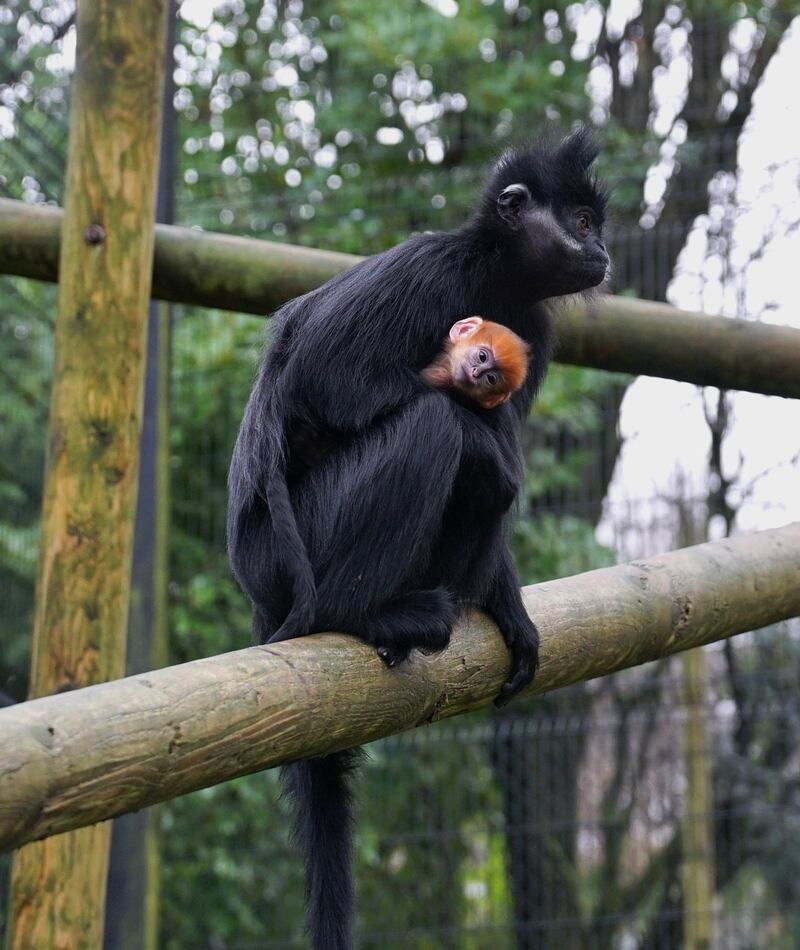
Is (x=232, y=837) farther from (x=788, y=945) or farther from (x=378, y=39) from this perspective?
(x=378, y=39)

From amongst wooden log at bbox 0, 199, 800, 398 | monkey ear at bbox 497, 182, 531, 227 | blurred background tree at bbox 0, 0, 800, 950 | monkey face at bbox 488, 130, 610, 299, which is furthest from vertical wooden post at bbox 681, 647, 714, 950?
monkey ear at bbox 497, 182, 531, 227

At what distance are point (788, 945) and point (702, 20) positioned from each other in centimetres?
450

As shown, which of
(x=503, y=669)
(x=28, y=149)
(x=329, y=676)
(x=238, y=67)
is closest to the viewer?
(x=329, y=676)

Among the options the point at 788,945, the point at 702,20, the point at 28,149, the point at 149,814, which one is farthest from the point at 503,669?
the point at 702,20

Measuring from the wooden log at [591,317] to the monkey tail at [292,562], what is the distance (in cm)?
108

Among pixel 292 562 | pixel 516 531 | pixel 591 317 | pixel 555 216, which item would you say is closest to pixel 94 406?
pixel 292 562

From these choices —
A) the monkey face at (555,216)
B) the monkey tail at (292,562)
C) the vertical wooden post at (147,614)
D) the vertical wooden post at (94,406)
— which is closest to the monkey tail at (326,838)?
the monkey tail at (292,562)

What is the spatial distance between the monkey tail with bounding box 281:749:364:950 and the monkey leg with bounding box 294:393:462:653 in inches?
15.9

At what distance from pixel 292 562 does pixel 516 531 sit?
3359 mm

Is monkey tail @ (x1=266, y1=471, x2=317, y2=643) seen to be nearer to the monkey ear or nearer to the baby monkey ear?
the baby monkey ear

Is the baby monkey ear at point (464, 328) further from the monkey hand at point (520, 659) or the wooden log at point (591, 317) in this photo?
the wooden log at point (591, 317)

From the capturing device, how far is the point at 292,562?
243cm

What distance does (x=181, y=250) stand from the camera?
3504 mm

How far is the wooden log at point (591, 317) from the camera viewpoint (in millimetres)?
3506
